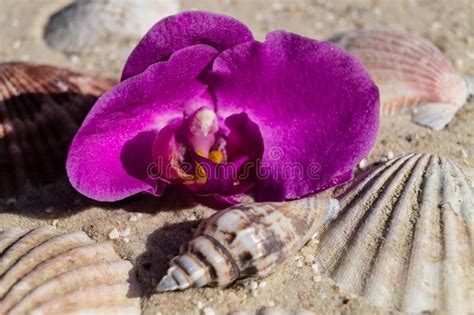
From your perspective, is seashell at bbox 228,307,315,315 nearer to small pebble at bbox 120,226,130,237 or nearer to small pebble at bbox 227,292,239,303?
small pebble at bbox 227,292,239,303

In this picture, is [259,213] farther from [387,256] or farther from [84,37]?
[84,37]

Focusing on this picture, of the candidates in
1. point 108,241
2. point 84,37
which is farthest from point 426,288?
point 84,37

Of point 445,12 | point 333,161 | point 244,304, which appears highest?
point 445,12

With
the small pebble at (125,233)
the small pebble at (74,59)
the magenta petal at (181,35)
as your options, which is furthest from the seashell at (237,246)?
the small pebble at (74,59)

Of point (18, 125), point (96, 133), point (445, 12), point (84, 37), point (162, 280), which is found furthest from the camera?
point (445, 12)

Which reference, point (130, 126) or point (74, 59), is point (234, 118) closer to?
point (130, 126)

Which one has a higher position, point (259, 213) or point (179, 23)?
point (179, 23)

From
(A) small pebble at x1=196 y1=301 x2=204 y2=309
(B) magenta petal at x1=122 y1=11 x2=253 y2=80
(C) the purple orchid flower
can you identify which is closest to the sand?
(A) small pebble at x1=196 y1=301 x2=204 y2=309
